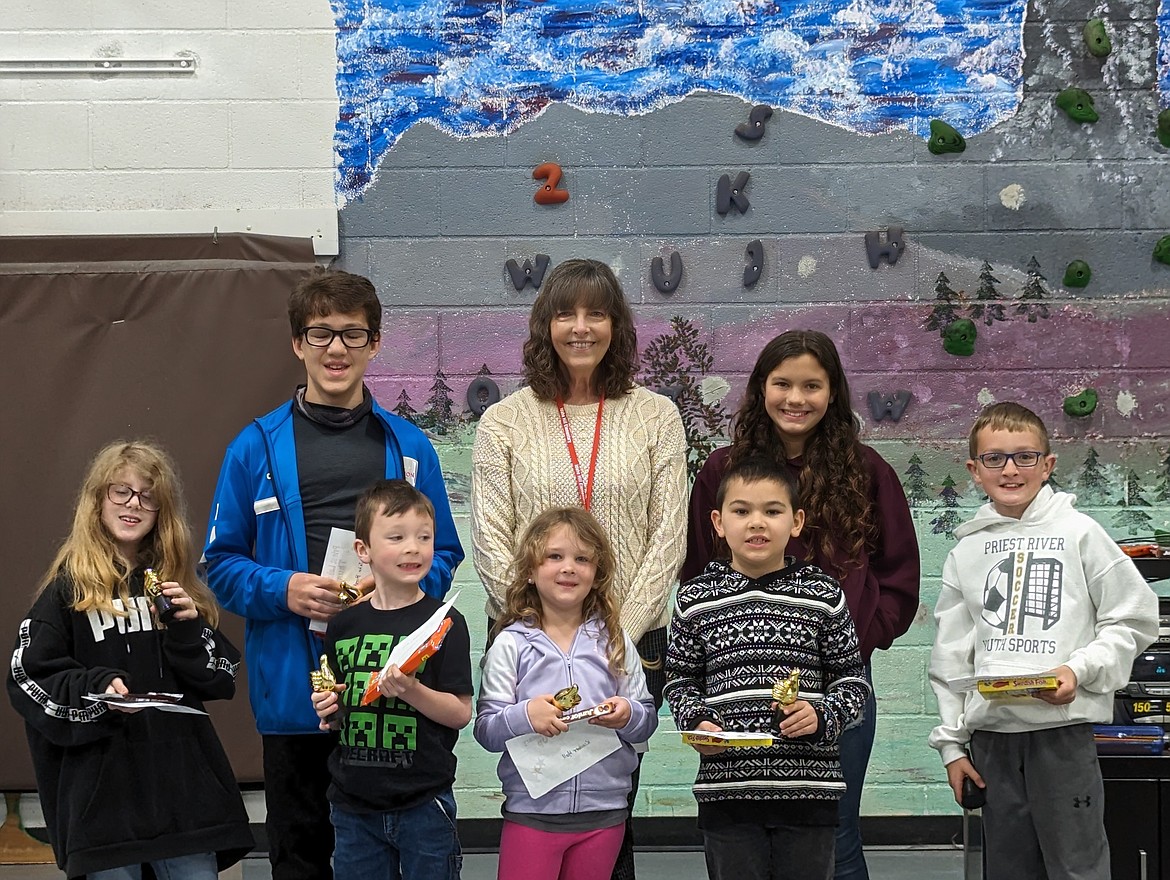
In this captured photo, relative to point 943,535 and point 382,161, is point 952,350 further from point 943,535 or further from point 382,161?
point 382,161

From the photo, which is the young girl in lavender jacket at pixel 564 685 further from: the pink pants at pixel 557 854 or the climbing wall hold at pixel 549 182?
the climbing wall hold at pixel 549 182

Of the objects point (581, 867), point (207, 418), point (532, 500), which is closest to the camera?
point (581, 867)

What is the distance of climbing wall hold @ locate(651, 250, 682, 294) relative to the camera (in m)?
4.24

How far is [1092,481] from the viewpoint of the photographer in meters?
4.24

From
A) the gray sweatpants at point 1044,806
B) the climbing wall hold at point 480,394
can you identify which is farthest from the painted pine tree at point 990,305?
the gray sweatpants at point 1044,806

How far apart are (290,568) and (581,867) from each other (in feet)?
2.84

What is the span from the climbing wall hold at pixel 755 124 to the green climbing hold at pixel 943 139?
1.73ft

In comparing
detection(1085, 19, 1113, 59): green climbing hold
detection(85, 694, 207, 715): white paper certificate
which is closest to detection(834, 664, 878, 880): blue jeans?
detection(85, 694, 207, 715): white paper certificate

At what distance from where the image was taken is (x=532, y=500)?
286 cm

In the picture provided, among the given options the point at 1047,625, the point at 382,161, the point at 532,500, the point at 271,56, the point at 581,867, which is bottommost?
the point at 581,867

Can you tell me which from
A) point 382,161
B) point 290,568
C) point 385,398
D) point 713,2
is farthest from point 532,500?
point 713,2

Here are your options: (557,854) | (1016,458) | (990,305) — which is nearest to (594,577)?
(557,854)

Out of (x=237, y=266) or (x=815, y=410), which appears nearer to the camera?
(x=815, y=410)

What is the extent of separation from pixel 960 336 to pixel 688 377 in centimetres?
89
